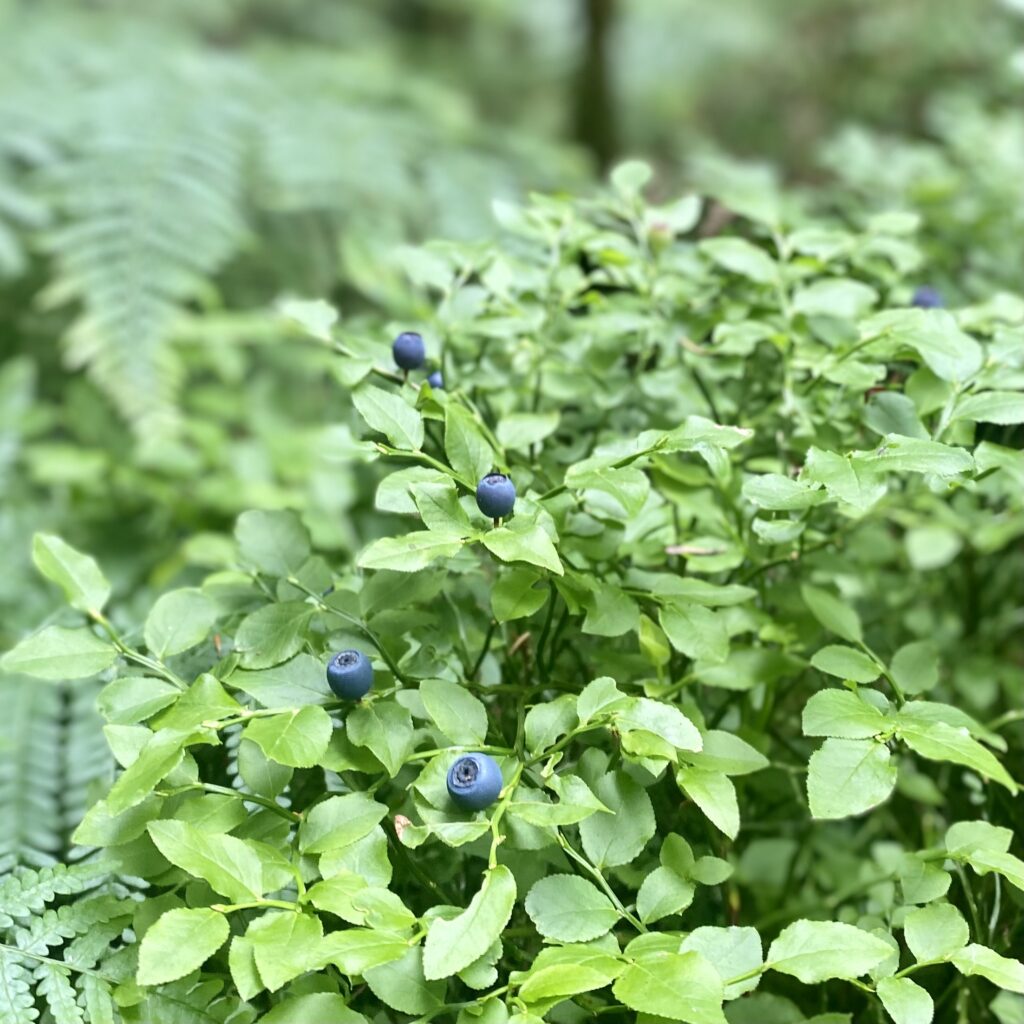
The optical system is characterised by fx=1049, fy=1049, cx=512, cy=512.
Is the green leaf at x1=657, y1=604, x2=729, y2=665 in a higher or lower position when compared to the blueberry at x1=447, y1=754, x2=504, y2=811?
higher

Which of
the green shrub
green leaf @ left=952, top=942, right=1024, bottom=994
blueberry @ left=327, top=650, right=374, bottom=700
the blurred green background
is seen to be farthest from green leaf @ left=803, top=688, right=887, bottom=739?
the blurred green background

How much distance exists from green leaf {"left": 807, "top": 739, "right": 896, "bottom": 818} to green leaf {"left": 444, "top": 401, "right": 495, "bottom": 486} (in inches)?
8.3

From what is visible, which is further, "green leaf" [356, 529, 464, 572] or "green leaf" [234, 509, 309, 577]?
"green leaf" [234, 509, 309, 577]

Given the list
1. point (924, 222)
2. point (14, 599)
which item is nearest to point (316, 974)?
point (14, 599)

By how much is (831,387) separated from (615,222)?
0.84ft

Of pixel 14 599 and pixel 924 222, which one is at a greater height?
pixel 924 222

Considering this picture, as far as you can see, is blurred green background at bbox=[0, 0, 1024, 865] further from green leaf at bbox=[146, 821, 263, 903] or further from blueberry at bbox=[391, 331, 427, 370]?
green leaf at bbox=[146, 821, 263, 903]

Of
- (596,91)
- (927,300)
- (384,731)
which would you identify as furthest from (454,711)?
(596,91)

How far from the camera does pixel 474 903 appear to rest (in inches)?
17.6

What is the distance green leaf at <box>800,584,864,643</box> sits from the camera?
0.61 meters

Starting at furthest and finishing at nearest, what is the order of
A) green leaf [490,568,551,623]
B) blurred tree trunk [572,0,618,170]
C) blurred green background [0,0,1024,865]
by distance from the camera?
blurred tree trunk [572,0,618,170] < blurred green background [0,0,1024,865] < green leaf [490,568,551,623]

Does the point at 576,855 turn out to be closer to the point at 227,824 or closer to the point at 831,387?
the point at 227,824

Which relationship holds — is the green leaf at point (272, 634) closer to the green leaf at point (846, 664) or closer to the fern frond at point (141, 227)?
the green leaf at point (846, 664)

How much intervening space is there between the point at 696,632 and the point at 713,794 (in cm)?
9
